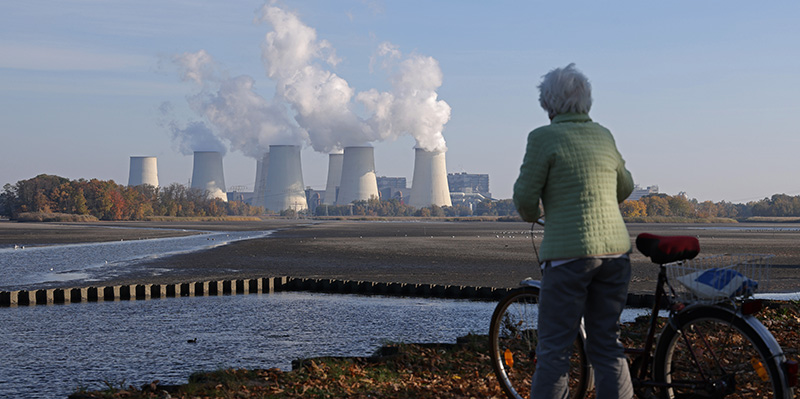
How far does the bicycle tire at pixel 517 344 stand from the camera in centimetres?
525

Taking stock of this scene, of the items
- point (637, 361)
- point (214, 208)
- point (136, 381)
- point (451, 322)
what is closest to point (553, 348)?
point (637, 361)

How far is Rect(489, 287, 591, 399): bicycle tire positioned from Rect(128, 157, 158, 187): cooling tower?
143 metres

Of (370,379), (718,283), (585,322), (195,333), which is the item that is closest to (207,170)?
(195,333)

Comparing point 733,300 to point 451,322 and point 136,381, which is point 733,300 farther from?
point 451,322

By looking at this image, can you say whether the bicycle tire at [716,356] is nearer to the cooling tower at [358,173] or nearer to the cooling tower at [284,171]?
the cooling tower at [358,173]

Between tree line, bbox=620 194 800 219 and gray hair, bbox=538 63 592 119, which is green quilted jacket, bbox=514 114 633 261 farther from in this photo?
tree line, bbox=620 194 800 219

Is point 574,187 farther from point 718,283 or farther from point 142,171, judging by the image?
point 142,171

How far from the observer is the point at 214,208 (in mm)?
156875

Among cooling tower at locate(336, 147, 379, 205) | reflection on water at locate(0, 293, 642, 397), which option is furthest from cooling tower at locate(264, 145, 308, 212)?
reflection on water at locate(0, 293, 642, 397)

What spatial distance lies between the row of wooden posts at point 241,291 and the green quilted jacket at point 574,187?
489 inches

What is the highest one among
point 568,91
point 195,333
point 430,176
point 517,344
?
point 430,176

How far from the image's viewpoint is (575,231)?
166 inches

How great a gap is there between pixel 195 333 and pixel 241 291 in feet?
25.1

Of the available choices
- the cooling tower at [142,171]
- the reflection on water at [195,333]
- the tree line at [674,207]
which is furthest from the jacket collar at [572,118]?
the tree line at [674,207]
